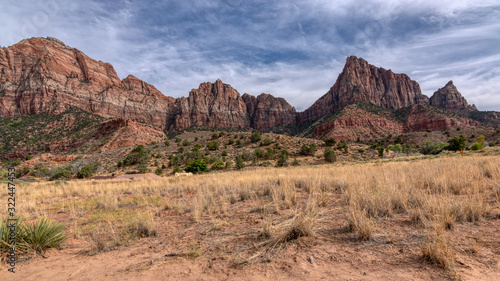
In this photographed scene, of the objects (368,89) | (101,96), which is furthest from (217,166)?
(368,89)

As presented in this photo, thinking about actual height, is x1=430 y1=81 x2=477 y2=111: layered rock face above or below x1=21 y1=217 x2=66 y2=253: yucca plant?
above

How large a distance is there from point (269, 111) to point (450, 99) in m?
134

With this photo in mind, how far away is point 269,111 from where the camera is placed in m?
181

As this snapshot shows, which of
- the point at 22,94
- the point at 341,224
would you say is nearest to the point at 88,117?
the point at 22,94

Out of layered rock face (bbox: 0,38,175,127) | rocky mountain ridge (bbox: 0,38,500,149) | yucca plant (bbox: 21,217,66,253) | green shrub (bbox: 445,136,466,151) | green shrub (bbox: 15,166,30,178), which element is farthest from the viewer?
rocky mountain ridge (bbox: 0,38,500,149)

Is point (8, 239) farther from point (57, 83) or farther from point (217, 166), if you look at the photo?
point (57, 83)

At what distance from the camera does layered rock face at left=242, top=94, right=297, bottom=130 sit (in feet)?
575

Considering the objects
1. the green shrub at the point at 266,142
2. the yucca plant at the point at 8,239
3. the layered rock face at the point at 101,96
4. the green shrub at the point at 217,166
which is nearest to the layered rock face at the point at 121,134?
the layered rock face at the point at 101,96

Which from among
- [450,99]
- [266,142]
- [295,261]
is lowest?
[295,261]

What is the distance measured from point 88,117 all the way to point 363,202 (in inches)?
4051

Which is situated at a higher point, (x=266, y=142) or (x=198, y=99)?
(x=198, y=99)

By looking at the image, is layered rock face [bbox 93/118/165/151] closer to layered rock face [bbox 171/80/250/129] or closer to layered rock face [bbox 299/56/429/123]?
layered rock face [bbox 171/80/250/129]

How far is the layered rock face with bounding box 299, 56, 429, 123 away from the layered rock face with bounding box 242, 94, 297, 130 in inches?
963

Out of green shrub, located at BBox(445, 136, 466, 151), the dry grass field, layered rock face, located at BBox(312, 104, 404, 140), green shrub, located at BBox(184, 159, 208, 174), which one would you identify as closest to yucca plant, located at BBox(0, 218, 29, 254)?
the dry grass field
